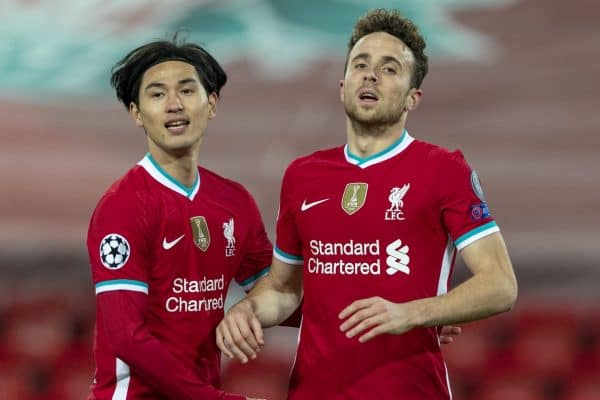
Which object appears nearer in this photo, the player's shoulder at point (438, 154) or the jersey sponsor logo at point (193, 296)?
the player's shoulder at point (438, 154)

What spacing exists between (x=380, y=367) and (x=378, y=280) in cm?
23

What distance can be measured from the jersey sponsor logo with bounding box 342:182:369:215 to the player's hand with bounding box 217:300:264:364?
1.35 feet

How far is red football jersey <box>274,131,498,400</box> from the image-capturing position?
2.52 meters

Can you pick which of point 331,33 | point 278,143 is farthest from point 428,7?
point 278,143

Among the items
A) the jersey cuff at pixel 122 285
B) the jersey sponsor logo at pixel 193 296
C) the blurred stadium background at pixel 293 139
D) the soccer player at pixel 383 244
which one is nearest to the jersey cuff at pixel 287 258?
the soccer player at pixel 383 244

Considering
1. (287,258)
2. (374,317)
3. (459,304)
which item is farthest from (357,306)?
(287,258)

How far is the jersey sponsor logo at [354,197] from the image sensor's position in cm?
260

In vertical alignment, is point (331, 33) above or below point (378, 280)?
above

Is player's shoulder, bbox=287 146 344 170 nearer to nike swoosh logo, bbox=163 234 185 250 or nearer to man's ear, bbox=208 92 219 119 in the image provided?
man's ear, bbox=208 92 219 119

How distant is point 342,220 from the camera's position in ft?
8.55

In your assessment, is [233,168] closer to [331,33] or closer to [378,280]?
[331,33]

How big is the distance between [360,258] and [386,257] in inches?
2.8

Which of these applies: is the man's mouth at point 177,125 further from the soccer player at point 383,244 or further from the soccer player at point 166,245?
the soccer player at point 383,244

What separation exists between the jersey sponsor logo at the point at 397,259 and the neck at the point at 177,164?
671mm
